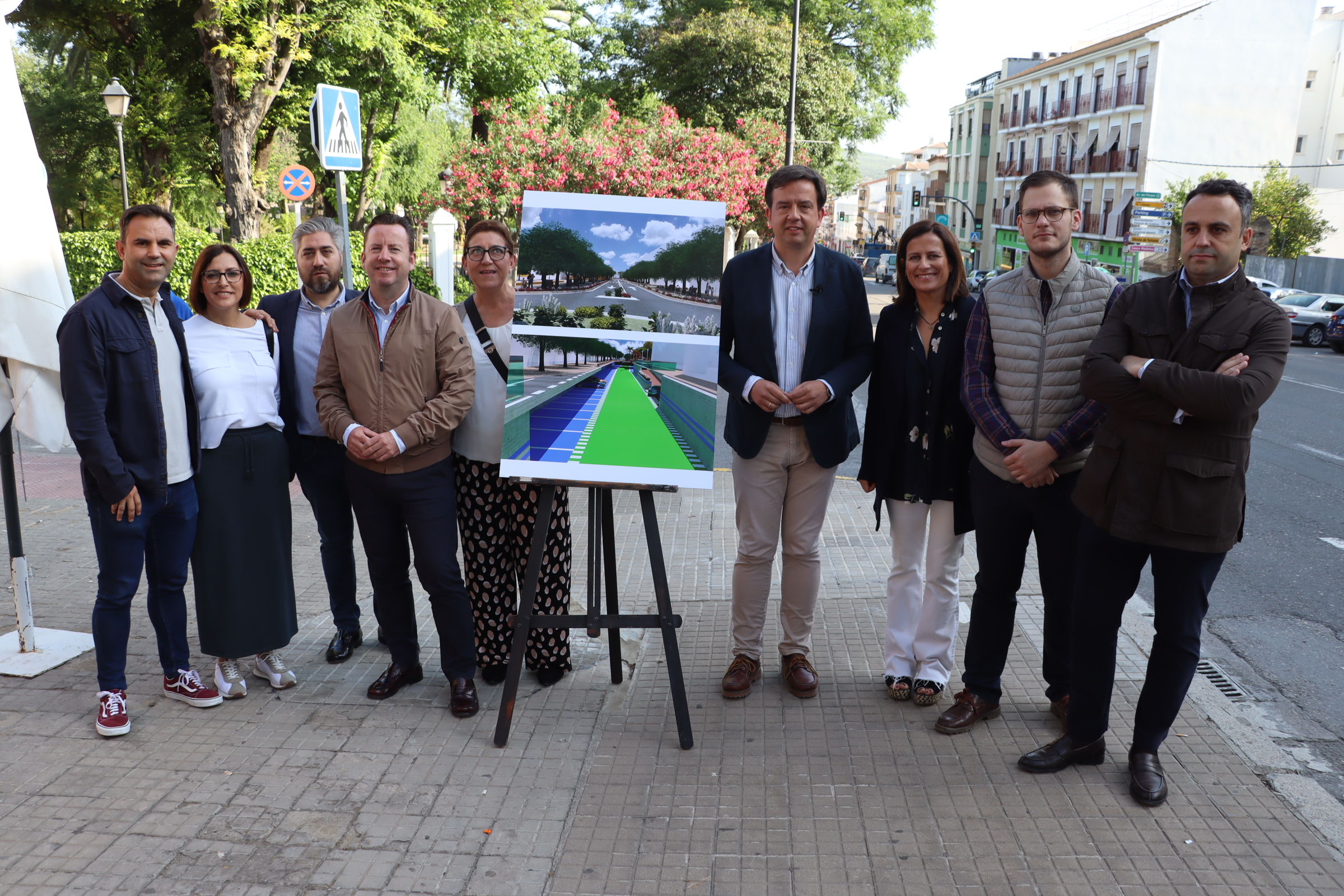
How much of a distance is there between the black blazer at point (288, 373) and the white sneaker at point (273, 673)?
2.73 ft

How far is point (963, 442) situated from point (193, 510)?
3.26 meters

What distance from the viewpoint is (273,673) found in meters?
4.30

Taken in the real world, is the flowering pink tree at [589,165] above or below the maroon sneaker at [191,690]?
above

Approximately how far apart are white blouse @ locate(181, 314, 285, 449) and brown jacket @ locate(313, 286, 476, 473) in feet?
0.96

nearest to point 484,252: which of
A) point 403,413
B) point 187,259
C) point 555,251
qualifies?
point 555,251

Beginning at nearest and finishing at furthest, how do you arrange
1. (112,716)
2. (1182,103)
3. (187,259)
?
(112,716)
(187,259)
(1182,103)

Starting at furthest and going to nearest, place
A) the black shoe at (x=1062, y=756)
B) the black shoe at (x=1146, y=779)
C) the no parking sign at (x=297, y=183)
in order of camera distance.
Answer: the no parking sign at (x=297, y=183) < the black shoe at (x=1062, y=756) < the black shoe at (x=1146, y=779)

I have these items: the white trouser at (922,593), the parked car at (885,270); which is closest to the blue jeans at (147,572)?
the white trouser at (922,593)

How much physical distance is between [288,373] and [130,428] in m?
0.78

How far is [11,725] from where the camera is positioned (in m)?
3.92

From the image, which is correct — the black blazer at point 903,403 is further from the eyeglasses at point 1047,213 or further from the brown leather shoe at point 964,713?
the brown leather shoe at point 964,713

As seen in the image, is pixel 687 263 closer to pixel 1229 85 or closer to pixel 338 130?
pixel 338 130

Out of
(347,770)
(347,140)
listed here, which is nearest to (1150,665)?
(347,770)

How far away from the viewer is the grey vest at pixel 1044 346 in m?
3.66
